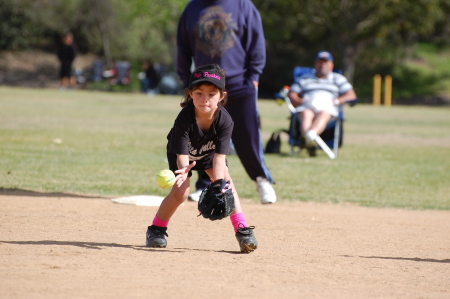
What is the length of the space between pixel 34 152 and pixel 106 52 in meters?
31.9

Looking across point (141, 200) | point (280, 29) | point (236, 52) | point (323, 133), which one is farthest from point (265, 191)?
point (280, 29)

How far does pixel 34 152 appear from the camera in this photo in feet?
34.1

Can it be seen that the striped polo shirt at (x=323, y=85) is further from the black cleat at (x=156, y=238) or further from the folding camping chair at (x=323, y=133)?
the black cleat at (x=156, y=238)

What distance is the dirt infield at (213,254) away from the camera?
12.3 feet

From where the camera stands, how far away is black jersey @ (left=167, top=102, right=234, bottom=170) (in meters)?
4.62

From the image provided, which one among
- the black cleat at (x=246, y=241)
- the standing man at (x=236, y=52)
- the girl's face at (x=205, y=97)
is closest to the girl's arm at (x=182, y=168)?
the girl's face at (x=205, y=97)

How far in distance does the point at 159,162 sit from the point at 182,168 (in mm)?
5461

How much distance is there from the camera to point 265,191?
695cm

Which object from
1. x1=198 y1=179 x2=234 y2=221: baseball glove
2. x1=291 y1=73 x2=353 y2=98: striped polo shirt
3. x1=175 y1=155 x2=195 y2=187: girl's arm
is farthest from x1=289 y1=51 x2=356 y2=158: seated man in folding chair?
x1=175 y1=155 x2=195 y2=187: girl's arm

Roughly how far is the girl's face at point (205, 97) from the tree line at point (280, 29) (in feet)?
103

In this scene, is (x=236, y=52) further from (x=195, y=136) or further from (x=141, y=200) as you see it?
(x=195, y=136)

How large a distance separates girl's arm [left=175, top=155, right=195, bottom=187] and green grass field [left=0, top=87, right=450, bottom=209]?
306 cm

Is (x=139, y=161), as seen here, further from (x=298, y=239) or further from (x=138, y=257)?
(x=138, y=257)

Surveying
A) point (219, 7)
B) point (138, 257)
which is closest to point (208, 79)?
point (138, 257)
